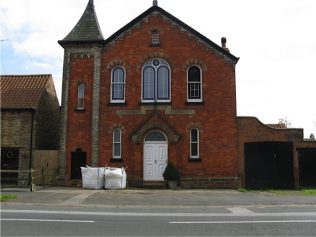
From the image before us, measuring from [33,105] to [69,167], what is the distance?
13.7 feet

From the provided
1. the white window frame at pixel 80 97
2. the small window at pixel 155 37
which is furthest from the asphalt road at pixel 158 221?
the small window at pixel 155 37

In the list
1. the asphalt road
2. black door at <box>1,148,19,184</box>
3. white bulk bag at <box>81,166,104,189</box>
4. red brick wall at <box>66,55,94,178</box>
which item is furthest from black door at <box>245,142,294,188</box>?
black door at <box>1,148,19,184</box>

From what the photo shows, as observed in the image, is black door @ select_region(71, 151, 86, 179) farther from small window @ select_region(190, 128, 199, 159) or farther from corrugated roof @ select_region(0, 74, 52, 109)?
small window @ select_region(190, 128, 199, 159)

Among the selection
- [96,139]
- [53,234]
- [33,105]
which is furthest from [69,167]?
[53,234]

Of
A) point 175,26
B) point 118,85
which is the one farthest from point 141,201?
point 175,26

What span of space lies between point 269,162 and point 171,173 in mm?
5786

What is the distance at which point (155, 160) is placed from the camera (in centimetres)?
2358

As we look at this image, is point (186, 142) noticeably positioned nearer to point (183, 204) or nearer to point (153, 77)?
point (153, 77)

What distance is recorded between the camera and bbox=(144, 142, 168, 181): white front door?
23.5 metres

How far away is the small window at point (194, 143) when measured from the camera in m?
23.6

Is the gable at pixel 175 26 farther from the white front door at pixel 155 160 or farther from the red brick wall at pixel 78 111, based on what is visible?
the white front door at pixel 155 160

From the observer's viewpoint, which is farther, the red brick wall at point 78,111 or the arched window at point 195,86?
the arched window at point 195,86

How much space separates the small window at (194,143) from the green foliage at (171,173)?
53.4 inches

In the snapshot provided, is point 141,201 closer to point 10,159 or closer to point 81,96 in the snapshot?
point 81,96
